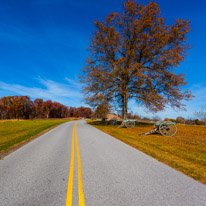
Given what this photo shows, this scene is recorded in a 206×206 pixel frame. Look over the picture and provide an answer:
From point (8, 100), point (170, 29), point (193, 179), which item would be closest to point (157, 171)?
point (193, 179)

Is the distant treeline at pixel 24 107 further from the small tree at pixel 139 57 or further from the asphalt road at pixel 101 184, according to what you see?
the asphalt road at pixel 101 184

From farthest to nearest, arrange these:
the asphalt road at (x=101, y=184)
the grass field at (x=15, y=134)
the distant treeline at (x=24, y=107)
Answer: the distant treeline at (x=24, y=107) < the grass field at (x=15, y=134) < the asphalt road at (x=101, y=184)

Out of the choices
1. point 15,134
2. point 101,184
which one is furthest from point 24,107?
point 101,184

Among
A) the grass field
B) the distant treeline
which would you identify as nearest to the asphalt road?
the grass field

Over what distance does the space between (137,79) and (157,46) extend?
505cm

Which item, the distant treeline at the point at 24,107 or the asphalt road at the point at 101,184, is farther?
the distant treeline at the point at 24,107

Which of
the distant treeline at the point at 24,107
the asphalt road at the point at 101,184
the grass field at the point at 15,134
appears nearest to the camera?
the asphalt road at the point at 101,184

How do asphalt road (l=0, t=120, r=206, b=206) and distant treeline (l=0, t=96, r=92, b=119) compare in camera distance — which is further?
distant treeline (l=0, t=96, r=92, b=119)

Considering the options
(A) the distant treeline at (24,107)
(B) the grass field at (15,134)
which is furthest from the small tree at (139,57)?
(A) the distant treeline at (24,107)

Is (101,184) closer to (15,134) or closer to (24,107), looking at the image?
(15,134)

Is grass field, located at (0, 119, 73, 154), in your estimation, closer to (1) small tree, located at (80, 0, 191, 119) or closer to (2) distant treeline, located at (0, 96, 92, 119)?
(1) small tree, located at (80, 0, 191, 119)

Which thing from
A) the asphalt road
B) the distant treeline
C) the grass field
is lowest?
the grass field

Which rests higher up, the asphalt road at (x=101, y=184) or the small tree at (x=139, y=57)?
the small tree at (x=139, y=57)

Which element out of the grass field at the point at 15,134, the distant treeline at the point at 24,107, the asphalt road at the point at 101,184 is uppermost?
the distant treeline at the point at 24,107
